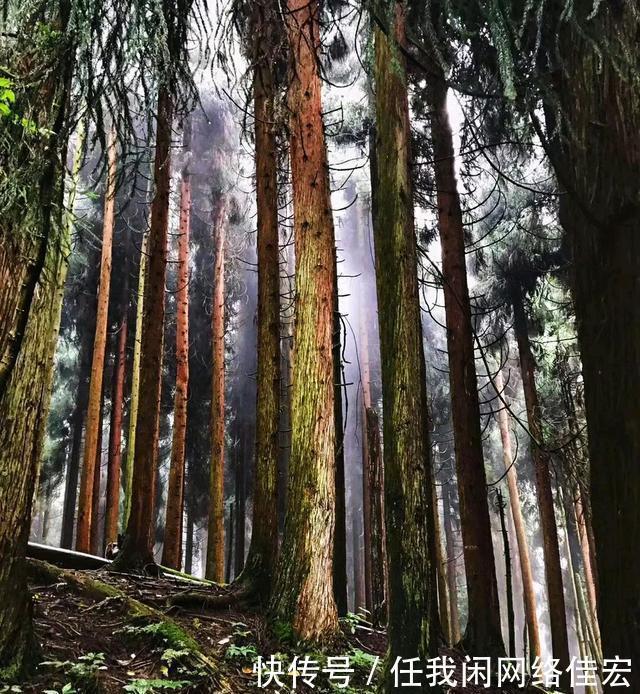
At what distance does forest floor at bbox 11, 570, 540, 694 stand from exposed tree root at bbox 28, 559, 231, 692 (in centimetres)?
1

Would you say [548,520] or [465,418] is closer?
[465,418]

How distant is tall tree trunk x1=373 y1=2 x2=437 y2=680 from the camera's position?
3.57 m

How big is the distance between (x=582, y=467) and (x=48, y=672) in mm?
6879

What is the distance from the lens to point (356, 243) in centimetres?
2531

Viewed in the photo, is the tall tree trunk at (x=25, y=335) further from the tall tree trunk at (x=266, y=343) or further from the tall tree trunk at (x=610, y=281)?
the tall tree trunk at (x=266, y=343)

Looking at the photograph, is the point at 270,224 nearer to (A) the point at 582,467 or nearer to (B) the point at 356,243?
(A) the point at 582,467

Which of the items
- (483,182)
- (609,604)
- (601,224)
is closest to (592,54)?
(601,224)

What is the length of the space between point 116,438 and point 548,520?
11.4m

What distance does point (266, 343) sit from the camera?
7.41 metres

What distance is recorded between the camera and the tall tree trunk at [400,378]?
3566mm

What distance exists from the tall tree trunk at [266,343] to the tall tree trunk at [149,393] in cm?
136

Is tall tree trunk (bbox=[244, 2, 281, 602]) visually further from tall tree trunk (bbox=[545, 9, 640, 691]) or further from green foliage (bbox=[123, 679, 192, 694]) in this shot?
tall tree trunk (bbox=[545, 9, 640, 691])

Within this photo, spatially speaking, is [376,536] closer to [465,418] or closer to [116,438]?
[465,418]

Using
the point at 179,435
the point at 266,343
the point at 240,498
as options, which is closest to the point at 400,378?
the point at 266,343
